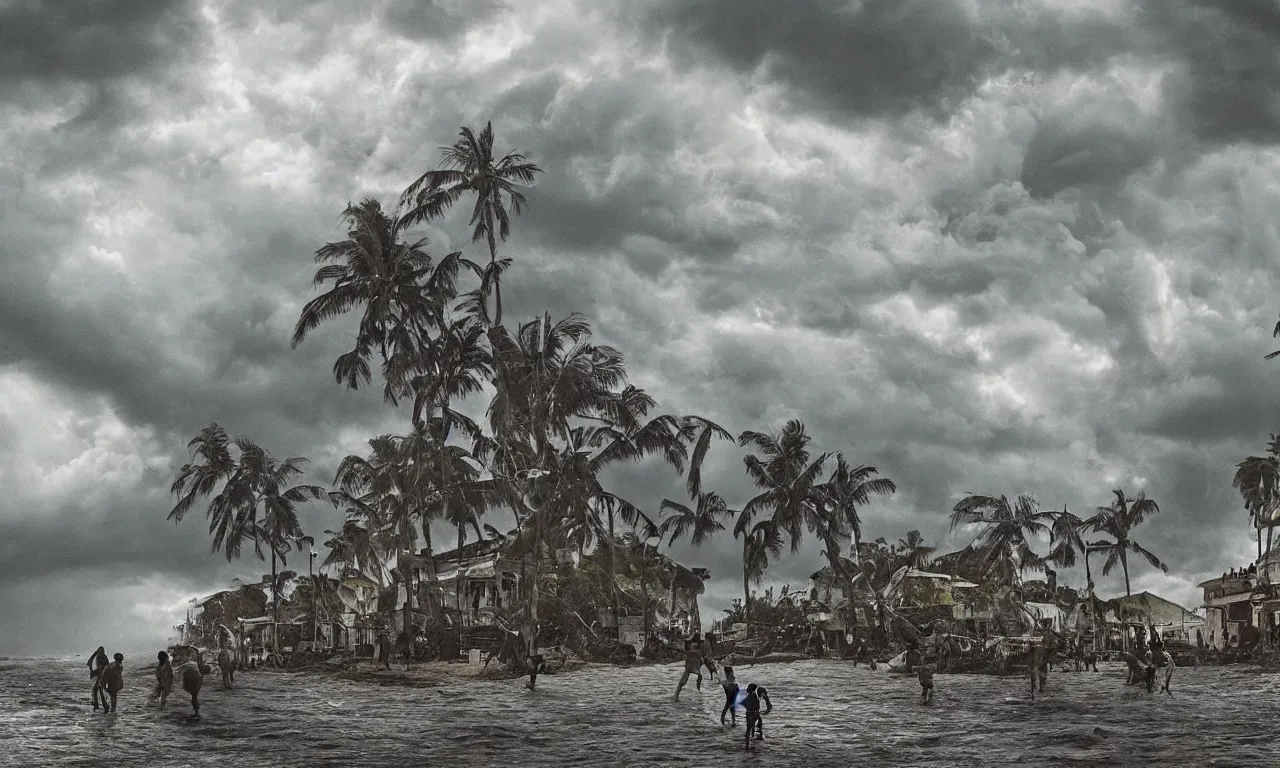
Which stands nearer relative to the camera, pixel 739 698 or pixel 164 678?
pixel 739 698

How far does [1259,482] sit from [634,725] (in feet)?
197

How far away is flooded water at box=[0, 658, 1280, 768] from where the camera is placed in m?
24.5

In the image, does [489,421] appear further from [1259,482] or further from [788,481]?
[1259,482]

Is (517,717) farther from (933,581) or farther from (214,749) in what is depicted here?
(933,581)

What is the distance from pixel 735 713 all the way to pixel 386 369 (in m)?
27.0

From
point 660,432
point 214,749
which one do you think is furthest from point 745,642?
point 214,749

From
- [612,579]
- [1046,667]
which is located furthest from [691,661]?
[612,579]

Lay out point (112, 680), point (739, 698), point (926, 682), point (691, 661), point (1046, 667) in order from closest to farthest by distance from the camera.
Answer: point (739, 698) < point (112, 680) < point (691, 661) < point (926, 682) < point (1046, 667)

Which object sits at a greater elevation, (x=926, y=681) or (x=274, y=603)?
(x=274, y=603)

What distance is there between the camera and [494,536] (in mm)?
67688

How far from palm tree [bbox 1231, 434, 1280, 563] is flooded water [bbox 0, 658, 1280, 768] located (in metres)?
35.4

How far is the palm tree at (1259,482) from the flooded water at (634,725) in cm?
3538

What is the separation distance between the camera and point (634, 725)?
29.4 m

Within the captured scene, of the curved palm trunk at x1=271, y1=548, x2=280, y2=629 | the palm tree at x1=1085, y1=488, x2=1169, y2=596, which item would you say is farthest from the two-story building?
the curved palm trunk at x1=271, y1=548, x2=280, y2=629
